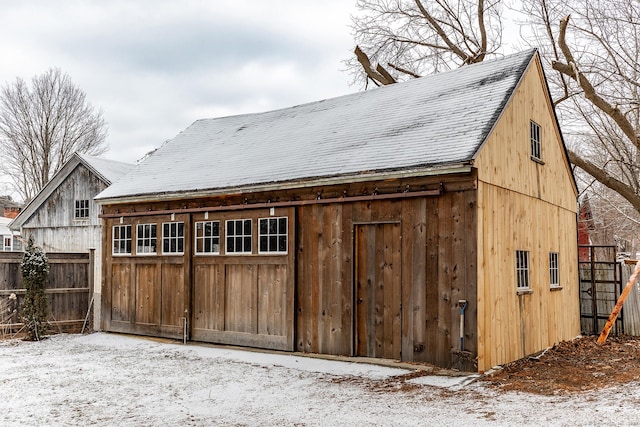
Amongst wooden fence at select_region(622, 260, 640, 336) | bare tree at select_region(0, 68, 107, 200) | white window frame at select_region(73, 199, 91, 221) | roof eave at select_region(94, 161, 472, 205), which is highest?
bare tree at select_region(0, 68, 107, 200)

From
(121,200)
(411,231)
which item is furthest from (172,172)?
(411,231)

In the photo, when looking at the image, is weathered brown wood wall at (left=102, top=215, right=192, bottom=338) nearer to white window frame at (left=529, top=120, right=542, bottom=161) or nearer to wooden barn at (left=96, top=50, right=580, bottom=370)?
wooden barn at (left=96, top=50, right=580, bottom=370)

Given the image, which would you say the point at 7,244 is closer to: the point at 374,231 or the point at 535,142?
the point at 374,231

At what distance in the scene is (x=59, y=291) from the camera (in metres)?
13.4

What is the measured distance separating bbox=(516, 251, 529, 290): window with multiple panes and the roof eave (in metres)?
2.47

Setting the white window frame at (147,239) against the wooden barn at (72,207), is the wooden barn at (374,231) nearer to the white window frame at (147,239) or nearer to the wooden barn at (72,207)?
the white window frame at (147,239)

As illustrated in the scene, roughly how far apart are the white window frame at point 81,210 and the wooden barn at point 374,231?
27.4ft

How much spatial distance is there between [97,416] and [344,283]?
4.67 meters

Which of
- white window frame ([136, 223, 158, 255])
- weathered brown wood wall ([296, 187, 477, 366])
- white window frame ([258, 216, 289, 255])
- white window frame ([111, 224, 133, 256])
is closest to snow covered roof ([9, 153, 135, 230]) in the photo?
white window frame ([111, 224, 133, 256])

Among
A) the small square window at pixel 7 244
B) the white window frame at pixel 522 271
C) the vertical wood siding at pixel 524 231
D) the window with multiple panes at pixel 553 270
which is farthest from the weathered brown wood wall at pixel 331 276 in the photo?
the small square window at pixel 7 244

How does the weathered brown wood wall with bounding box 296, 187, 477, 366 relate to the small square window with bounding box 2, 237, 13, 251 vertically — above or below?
below

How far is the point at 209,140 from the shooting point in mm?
15320

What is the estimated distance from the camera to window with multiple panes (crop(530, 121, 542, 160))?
1151cm

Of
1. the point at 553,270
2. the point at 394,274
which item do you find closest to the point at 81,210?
the point at 394,274
